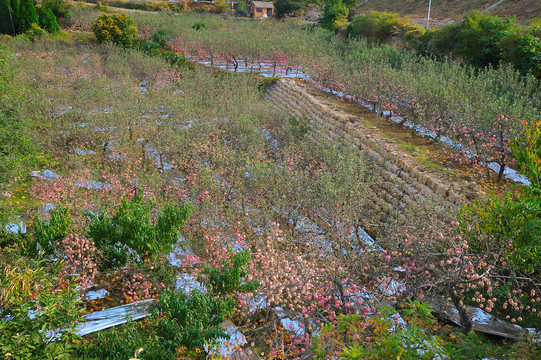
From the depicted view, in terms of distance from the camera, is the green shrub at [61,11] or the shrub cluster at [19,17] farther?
the green shrub at [61,11]

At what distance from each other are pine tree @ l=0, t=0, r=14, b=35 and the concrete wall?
20268mm

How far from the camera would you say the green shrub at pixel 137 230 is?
6.04m

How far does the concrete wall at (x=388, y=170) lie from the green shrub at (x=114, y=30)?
41.2ft

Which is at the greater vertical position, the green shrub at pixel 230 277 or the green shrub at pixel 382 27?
the green shrub at pixel 382 27

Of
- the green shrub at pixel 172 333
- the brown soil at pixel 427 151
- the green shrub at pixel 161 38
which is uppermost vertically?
the green shrub at pixel 161 38

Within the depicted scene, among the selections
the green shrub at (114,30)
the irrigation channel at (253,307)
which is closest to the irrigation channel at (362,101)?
the irrigation channel at (253,307)

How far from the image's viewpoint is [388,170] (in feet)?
33.7

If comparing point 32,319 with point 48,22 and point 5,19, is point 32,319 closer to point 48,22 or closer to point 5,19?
point 48,22

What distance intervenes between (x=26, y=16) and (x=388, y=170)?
79.9 feet

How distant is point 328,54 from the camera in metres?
19.8

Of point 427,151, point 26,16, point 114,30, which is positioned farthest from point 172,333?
point 26,16

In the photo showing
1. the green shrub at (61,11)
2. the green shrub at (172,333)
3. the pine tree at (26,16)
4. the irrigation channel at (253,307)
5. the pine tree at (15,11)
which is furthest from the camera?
the green shrub at (61,11)

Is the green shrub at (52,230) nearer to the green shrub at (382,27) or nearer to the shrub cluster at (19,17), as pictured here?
the green shrub at (382,27)

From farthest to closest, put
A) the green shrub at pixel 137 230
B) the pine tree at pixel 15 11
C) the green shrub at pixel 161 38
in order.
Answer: the pine tree at pixel 15 11 → the green shrub at pixel 161 38 → the green shrub at pixel 137 230
